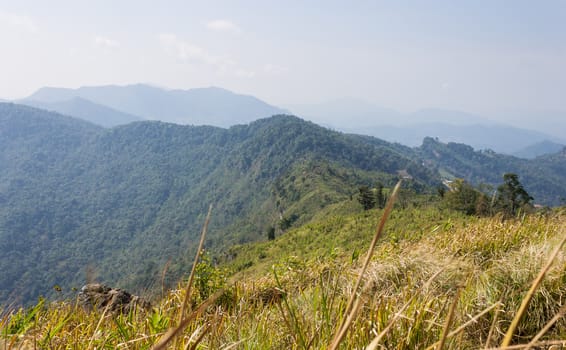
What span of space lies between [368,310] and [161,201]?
172 metres

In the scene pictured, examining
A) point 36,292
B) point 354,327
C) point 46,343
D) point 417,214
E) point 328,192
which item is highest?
point 354,327

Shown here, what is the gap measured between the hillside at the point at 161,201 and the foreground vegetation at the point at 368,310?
6877 cm

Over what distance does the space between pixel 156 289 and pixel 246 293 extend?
3.08ft

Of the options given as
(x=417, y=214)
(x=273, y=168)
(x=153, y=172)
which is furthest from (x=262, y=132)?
(x=417, y=214)

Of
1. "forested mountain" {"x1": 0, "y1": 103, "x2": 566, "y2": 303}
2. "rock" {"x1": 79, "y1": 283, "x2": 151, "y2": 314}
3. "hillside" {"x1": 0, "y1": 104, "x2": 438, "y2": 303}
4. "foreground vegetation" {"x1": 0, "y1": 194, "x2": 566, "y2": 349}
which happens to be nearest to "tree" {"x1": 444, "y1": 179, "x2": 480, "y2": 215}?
"forested mountain" {"x1": 0, "y1": 103, "x2": 566, "y2": 303}

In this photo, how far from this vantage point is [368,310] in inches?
101

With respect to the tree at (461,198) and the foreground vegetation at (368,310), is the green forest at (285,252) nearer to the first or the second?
the foreground vegetation at (368,310)

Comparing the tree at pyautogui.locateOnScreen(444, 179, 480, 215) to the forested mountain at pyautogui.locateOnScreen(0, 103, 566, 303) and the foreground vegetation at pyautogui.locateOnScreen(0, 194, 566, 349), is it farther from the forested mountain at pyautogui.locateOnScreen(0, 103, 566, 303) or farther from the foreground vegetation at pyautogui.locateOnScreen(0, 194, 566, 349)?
the foreground vegetation at pyautogui.locateOnScreen(0, 194, 566, 349)

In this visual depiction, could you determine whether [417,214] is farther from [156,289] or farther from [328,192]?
[328,192]

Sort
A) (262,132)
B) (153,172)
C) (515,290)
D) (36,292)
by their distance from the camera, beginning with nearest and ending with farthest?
1. (515,290)
2. (36,292)
3. (262,132)
4. (153,172)

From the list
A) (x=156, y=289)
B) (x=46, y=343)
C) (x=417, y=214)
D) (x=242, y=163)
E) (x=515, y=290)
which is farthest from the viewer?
(x=242, y=163)

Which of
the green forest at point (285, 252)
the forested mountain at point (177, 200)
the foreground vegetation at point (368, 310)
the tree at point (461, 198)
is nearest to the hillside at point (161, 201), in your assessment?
the forested mountain at point (177, 200)

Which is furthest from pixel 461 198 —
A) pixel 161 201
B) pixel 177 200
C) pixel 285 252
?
pixel 161 201

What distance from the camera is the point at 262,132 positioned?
177 meters
